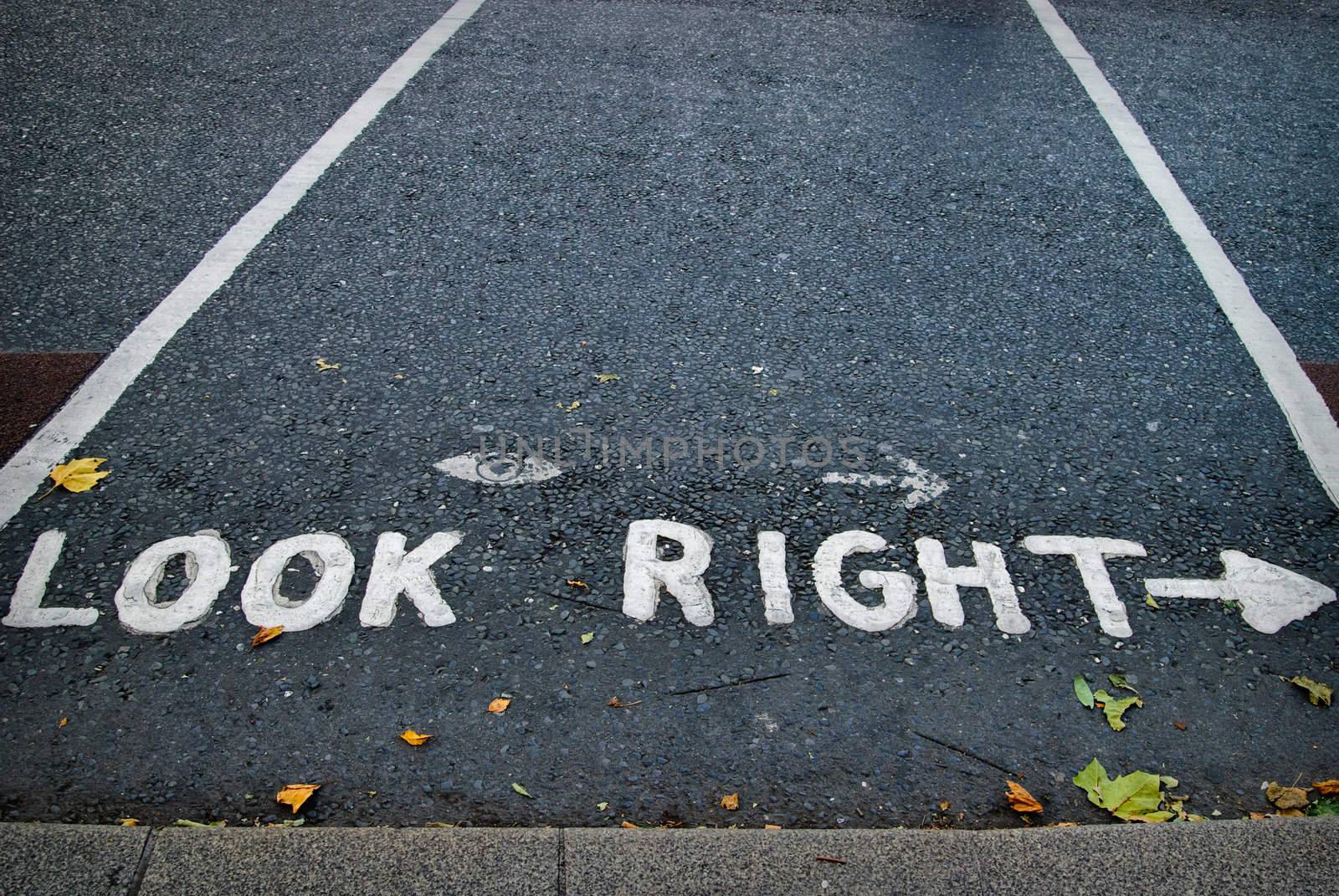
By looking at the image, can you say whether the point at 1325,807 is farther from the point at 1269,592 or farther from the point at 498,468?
the point at 498,468

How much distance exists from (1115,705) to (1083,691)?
0.29 ft

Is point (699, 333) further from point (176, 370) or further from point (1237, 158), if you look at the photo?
point (1237, 158)

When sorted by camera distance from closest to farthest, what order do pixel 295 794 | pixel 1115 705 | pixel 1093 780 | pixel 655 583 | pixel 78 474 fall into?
pixel 295 794
pixel 1093 780
pixel 1115 705
pixel 655 583
pixel 78 474

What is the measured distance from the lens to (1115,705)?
295 cm

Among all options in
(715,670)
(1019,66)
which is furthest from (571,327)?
(1019,66)

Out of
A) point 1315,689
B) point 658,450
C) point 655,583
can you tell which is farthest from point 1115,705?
point 658,450

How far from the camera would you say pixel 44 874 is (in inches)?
90.9

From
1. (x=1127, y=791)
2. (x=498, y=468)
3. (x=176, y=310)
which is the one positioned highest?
(x=176, y=310)

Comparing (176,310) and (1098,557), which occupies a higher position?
(176,310)

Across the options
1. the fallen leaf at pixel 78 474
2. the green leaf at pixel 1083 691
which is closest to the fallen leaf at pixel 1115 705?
the green leaf at pixel 1083 691

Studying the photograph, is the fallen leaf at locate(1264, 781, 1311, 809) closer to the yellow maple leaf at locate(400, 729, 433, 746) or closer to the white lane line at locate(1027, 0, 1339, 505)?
the white lane line at locate(1027, 0, 1339, 505)

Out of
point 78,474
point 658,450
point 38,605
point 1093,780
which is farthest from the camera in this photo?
point 658,450

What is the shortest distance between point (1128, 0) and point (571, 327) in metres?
7.03

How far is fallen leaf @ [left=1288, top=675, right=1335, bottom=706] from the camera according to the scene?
297 cm
